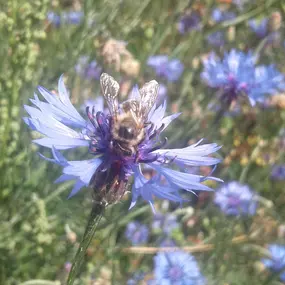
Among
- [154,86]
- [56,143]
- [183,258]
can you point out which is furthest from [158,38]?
[56,143]

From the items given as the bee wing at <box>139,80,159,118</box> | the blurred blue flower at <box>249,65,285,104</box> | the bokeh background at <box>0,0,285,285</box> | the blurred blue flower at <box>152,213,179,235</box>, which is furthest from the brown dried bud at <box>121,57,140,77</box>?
the bee wing at <box>139,80,159,118</box>

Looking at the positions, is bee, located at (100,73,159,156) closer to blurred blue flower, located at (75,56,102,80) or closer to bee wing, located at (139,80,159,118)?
bee wing, located at (139,80,159,118)

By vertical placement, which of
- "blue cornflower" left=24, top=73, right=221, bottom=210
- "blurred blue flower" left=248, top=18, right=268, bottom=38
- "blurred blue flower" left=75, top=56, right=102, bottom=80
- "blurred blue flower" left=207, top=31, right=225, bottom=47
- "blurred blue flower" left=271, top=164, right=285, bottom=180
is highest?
"blue cornflower" left=24, top=73, right=221, bottom=210

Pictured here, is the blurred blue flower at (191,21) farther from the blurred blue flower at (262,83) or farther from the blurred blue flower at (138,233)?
the blurred blue flower at (138,233)

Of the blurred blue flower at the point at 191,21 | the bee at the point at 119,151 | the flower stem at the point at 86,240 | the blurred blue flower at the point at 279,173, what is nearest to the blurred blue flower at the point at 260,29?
the blurred blue flower at the point at 191,21

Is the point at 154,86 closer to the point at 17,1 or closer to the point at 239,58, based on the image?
the point at 17,1

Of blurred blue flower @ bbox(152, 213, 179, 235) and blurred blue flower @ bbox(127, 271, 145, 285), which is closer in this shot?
blurred blue flower @ bbox(127, 271, 145, 285)
